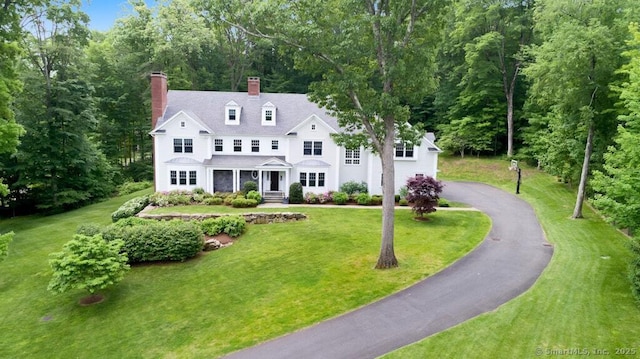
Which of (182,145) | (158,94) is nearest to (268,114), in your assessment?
(182,145)

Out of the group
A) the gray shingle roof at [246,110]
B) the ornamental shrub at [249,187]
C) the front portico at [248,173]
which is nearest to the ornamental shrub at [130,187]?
the gray shingle roof at [246,110]

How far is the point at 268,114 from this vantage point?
3059 centimetres

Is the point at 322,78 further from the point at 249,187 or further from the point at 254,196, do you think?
the point at 254,196

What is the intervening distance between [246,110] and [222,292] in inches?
764

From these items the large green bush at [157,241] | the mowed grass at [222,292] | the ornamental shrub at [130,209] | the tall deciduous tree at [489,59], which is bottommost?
A: the mowed grass at [222,292]

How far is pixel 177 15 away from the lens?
44.2 metres

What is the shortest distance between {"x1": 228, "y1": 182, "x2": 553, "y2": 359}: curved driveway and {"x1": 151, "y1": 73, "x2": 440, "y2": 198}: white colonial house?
38.5ft

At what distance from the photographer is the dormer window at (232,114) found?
3023 cm

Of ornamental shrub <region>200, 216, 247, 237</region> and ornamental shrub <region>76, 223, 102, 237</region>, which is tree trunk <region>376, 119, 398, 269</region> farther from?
ornamental shrub <region>76, 223, 102, 237</region>

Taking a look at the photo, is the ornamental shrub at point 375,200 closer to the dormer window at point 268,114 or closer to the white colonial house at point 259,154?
the white colonial house at point 259,154

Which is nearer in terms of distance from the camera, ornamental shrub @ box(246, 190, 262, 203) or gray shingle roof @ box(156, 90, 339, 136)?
ornamental shrub @ box(246, 190, 262, 203)

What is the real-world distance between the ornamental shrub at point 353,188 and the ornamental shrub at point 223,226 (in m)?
9.48

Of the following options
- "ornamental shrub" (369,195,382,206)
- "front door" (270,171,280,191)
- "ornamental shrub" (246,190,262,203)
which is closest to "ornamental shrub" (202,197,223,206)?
"ornamental shrub" (246,190,262,203)

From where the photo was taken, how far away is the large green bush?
17.6 m
